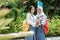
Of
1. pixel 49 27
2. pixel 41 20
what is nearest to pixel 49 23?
pixel 49 27

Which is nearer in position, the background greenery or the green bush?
the background greenery

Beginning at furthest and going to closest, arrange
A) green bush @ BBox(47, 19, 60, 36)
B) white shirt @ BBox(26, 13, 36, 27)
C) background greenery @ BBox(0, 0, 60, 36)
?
1. green bush @ BBox(47, 19, 60, 36)
2. background greenery @ BBox(0, 0, 60, 36)
3. white shirt @ BBox(26, 13, 36, 27)

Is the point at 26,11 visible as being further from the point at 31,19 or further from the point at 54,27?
the point at 54,27

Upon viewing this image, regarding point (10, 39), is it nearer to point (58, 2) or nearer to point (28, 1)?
point (28, 1)

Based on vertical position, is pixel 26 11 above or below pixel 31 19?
above

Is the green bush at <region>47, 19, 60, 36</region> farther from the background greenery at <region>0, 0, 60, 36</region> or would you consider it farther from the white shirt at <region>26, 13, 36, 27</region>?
the white shirt at <region>26, 13, 36, 27</region>

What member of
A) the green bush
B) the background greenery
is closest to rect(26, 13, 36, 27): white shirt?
the background greenery

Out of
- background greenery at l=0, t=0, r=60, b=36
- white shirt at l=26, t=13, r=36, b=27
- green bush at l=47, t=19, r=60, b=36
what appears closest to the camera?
white shirt at l=26, t=13, r=36, b=27

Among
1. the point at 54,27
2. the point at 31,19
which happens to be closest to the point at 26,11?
the point at 31,19

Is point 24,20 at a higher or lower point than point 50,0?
lower

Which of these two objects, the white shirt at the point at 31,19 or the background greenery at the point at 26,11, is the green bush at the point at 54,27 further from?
the white shirt at the point at 31,19

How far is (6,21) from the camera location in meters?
0.33

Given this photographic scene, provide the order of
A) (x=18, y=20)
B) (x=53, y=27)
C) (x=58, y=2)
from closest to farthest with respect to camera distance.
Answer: (x=18, y=20) → (x=53, y=27) → (x=58, y=2)

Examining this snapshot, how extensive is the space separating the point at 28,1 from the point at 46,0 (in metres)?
0.47
